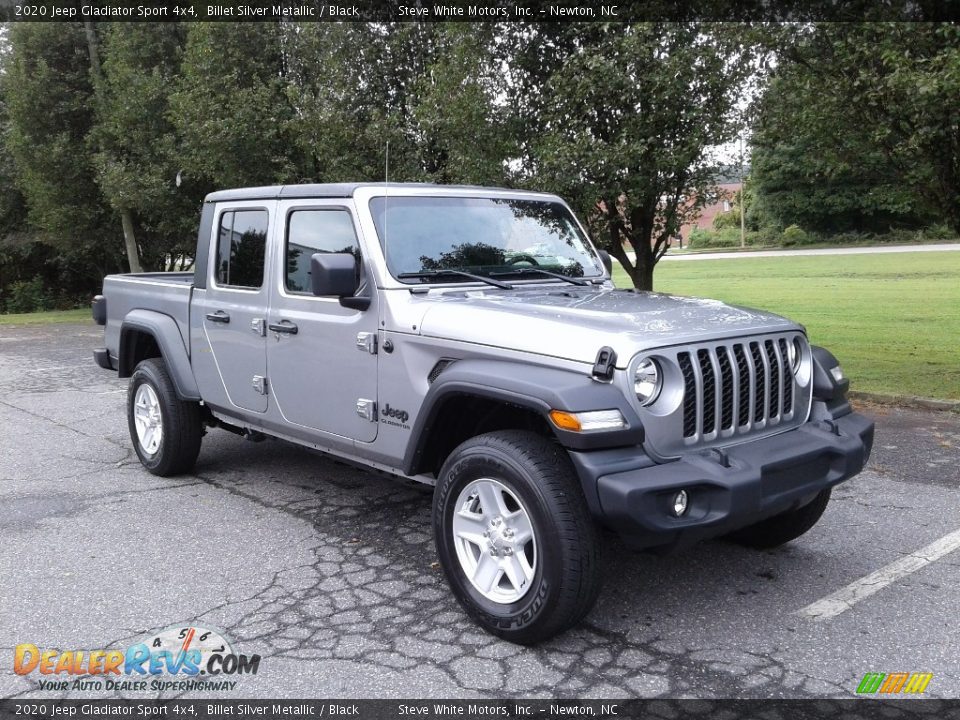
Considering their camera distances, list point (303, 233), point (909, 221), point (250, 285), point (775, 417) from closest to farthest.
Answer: point (775, 417) → point (303, 233) → point (250, 285) → point (909, 221)

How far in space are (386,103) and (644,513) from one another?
34.5ft

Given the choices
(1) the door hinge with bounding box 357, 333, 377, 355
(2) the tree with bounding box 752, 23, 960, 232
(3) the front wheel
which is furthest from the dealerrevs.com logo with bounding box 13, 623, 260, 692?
(2) the tree with bounding box 752, 23, 960, 232

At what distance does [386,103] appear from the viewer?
12.6m

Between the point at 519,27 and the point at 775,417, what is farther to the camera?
the point at 519,27

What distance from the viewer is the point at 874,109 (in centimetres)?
765

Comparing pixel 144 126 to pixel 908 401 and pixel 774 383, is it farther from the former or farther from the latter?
pixel 774 383

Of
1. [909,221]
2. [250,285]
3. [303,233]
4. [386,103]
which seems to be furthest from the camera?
[909,221]

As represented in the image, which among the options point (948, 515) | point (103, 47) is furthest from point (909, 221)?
point (948, 515)

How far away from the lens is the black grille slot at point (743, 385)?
3.79 metres

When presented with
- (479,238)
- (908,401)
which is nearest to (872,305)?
(908,401)

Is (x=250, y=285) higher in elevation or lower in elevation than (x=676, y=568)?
higher

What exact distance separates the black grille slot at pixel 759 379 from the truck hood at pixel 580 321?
0.11m

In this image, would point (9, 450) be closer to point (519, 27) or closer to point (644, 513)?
point (644, 513)

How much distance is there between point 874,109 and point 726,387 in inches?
204
